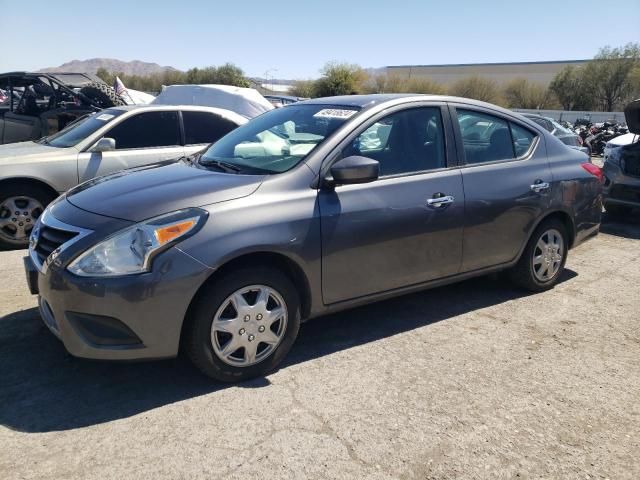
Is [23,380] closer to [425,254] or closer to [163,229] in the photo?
[163,229]

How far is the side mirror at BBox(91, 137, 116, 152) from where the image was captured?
250 inches

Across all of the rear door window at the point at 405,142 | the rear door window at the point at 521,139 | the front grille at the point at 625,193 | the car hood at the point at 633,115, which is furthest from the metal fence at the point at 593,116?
the rear door window at the point at 405,142

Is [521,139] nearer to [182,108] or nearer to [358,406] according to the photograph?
[358,406]

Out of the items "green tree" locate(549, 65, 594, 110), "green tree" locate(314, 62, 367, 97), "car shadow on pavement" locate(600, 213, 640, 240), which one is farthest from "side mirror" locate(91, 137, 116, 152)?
"green tree" locate(549, 65, 594, 110)

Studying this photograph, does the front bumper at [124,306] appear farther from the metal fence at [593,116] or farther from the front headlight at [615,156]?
the metal fence at [593,116]

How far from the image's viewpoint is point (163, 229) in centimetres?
296

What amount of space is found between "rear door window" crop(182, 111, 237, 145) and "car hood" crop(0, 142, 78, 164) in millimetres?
1388

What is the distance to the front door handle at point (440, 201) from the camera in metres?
3.94

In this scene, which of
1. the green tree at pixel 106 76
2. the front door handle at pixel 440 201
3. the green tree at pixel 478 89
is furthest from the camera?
the green tree at pixel 106 76

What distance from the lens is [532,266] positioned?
4832 mm

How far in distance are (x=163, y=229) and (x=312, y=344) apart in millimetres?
1438

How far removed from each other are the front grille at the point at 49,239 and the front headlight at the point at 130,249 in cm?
24

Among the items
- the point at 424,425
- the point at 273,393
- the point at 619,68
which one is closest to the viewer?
the point at 424,425

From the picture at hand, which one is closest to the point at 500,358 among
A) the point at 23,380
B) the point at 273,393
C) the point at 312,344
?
the point at 312,344
